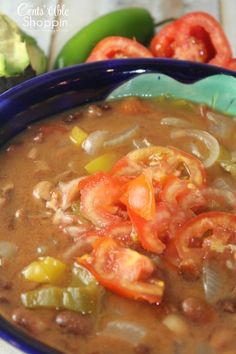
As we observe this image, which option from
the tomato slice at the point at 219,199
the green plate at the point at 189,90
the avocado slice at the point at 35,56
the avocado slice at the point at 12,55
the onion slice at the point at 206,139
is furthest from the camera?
the avocado slice at the point at 35,56

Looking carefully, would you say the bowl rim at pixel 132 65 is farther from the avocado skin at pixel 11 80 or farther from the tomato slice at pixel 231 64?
the tomato slice at pixel 231 64

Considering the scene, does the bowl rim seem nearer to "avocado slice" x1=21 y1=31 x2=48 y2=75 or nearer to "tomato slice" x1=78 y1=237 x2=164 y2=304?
"avocado slice" x1=21 y1=31 x2=48 y2=75

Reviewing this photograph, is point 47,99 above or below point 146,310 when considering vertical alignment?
above

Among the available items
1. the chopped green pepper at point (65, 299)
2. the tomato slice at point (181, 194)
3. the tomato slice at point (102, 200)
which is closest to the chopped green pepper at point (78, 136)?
the tomato slice at point (102, 200)

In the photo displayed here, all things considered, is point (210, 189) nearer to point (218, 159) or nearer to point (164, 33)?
point (218, 159)

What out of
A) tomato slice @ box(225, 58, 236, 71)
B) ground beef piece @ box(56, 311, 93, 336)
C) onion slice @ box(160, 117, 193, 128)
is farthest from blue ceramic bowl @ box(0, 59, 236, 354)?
ground beef piece @ box(56, 311, 93, 336)

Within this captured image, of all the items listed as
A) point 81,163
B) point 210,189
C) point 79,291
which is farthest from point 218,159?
point 79,291
